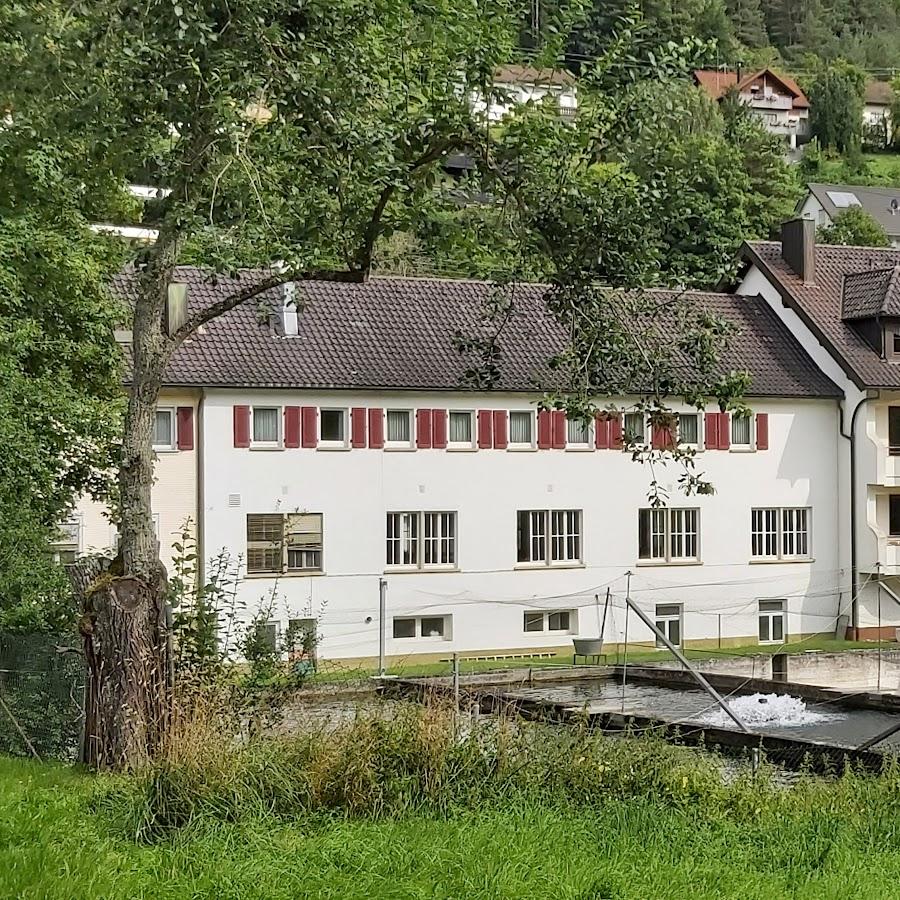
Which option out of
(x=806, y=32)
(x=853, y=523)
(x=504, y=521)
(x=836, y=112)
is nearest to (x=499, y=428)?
(x=504, y=521)

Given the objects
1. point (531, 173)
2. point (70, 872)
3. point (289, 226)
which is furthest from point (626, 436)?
point (70, 872)

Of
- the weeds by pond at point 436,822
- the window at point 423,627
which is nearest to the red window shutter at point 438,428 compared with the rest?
the window at point 423,627

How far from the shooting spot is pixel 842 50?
17300cm

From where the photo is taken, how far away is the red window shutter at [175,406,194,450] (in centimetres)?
3462

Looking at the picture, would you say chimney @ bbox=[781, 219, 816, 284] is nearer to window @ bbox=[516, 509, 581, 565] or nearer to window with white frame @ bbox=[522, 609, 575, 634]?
window @ bbox=[516, 509, 581, 565]

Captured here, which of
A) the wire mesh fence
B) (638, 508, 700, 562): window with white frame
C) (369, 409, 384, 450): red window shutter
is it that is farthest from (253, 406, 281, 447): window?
the wire mesh fence

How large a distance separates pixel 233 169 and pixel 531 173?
2.71 metres

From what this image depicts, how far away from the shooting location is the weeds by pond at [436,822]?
30.9 feet

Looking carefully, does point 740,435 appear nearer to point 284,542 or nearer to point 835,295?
point 835,295

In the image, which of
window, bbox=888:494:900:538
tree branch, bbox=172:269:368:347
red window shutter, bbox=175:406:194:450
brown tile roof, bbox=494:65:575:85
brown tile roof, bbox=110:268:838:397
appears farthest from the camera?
window, bbox=888:494:900:538

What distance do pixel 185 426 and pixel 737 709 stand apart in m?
13.8

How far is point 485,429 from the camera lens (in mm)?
37656

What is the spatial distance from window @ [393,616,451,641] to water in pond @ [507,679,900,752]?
5.51m

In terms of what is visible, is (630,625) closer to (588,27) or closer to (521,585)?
(521,585)
